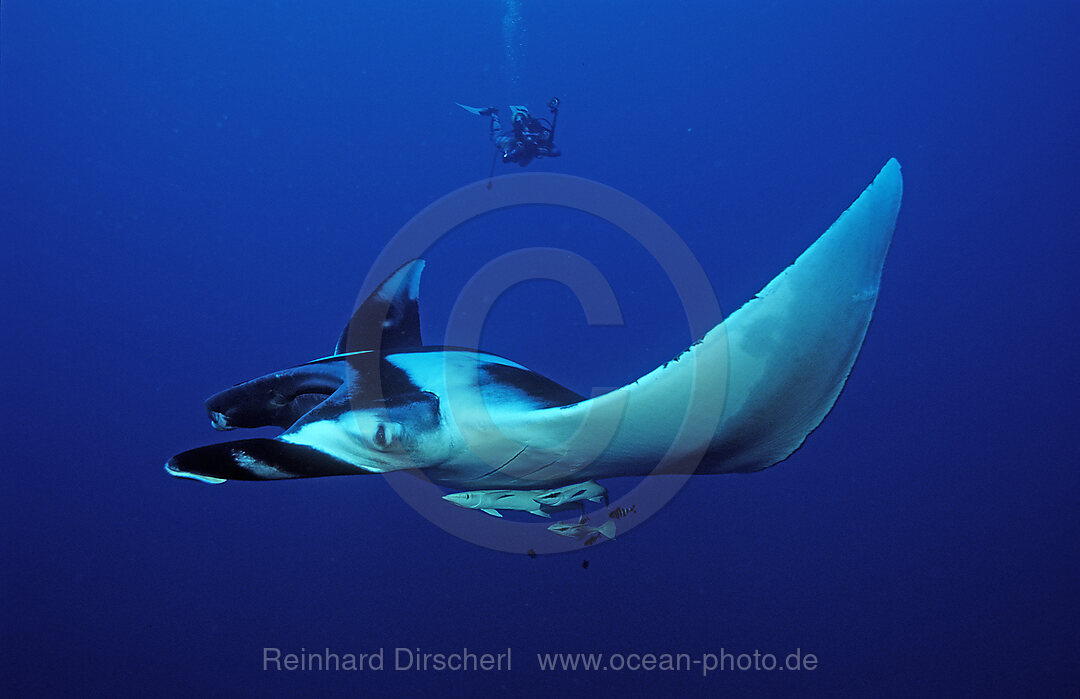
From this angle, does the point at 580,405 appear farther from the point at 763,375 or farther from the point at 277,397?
the point at 277,397

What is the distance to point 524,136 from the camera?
447 cm

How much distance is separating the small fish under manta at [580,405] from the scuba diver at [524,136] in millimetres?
3452

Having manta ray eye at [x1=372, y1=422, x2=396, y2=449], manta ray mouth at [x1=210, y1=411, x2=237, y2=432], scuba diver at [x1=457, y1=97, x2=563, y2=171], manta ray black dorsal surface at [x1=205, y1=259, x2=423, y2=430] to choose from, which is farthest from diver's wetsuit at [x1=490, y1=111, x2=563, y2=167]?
manta ray eye at [x1=372, y1=422, x2=396, y2=449]

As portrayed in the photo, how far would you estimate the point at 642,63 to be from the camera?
17.0ft

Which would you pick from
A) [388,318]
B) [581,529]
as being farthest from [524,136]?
[581,529]

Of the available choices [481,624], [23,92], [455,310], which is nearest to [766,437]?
[481,624]

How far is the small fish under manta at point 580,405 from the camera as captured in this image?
105 centimetres

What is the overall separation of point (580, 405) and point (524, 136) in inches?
151

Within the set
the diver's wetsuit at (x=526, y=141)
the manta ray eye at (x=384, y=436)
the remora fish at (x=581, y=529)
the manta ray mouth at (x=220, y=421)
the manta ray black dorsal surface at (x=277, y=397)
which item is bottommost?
the remora fish at (x=581, y=529)

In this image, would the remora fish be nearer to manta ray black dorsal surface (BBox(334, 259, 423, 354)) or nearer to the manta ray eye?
manta ray black dorsal surface (BBox(334, 259, 423, 354))

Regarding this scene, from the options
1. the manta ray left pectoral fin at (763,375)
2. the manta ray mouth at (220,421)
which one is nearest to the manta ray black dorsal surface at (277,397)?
the manta ray mouth at (220,421)

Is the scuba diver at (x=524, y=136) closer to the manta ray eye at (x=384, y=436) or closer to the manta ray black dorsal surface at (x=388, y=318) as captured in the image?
the manta ray black dorsal surface at (x=388, y=318)

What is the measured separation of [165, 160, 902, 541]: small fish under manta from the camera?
1054mm

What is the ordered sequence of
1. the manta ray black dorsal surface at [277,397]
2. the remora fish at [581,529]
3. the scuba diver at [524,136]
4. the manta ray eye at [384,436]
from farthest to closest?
the scuba diver at [524,136] → the remora fish at [581,529] → the manta ray black dorsal surface at [277,397] → the manta ray eye at [384,436]
